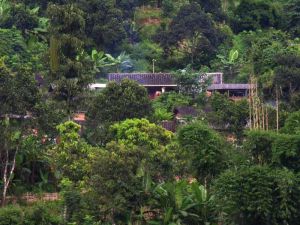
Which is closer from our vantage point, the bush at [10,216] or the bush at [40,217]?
the bush at [10,216]

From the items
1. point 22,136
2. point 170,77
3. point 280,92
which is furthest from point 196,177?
point 170,77

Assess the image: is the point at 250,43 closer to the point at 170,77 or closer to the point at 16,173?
the point at 170,77

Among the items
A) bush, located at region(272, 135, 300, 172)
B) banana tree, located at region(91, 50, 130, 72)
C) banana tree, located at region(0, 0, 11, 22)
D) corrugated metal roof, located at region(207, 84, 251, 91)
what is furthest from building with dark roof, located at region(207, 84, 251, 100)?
bush, located at region(272, 135, 300, 172)

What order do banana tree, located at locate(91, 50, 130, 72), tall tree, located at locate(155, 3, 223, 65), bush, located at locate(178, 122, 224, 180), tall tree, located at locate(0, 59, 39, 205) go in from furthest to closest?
1. tall tree, located at locate(155, 3, 223, 65)
2. banana tree, located at locate(91, 50, 130, 72)
3. tall tree, located at locate(0, 59, 39, 205)
4. bush, located at locate(178, 122, 224, 180)

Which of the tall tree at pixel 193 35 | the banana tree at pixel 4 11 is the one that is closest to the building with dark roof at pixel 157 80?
the tall tree at pixel 193 35

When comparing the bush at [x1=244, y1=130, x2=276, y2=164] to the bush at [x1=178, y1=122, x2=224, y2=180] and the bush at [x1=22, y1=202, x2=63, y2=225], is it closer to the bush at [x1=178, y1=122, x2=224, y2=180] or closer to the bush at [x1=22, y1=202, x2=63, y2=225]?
the bush at [x1=178, y1=122, x2=224, y2=180]

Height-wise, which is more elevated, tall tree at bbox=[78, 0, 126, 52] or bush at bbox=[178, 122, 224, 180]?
tall tree at bbox=[78, 0, 126, 52]

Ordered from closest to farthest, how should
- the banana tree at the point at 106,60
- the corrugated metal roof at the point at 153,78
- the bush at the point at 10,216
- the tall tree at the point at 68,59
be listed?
the bush at the point at 10,216, the tall tree at the point at 68,59, the corrugated metal roof at the point at 153,78, the banana tree at the point at 106,60

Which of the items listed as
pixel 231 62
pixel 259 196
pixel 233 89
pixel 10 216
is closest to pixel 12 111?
pixel 10 216

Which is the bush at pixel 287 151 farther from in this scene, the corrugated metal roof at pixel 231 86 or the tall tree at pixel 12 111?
the corrugated metal roof at pixel 231 86
